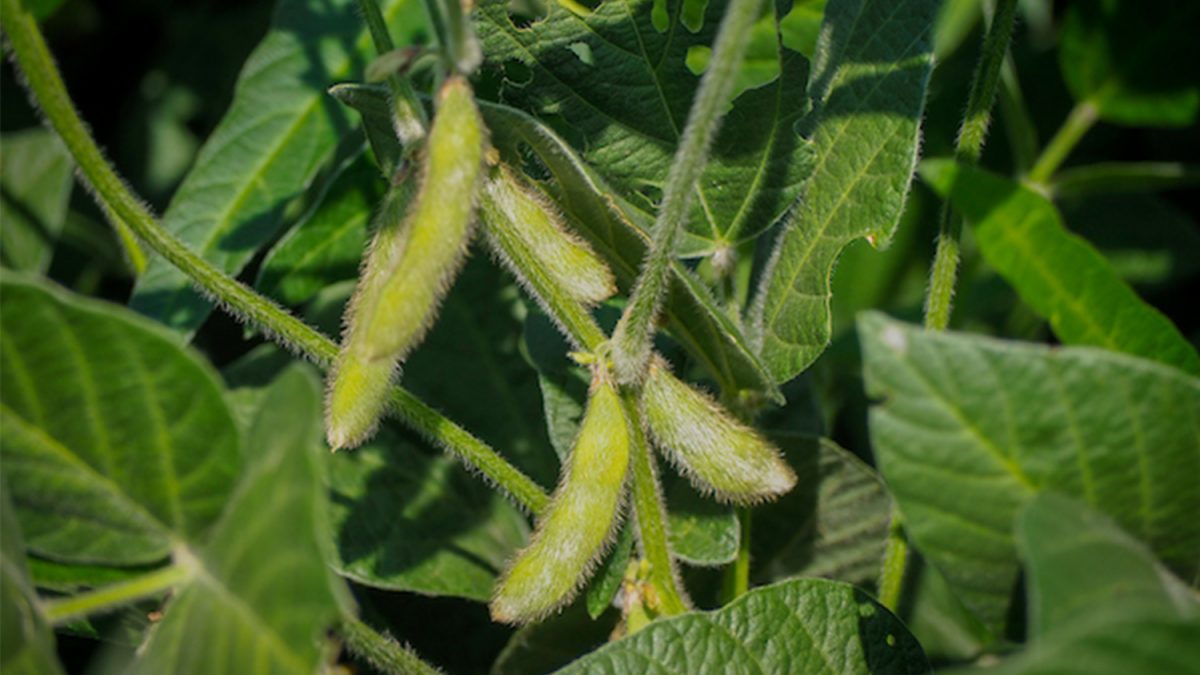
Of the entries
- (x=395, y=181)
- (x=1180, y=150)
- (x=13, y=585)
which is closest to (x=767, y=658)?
(x=395, y=181)

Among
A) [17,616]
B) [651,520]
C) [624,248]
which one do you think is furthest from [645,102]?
[17,616]

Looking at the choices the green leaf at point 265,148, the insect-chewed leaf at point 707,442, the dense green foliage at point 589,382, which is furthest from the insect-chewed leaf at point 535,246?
the green leaf at point 265,148

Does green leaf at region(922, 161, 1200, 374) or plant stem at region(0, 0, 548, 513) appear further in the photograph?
plant stem at region(0, 0, 548, 513)

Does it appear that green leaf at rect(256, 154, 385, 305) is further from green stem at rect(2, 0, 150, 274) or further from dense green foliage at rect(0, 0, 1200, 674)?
green stem at rect(2, 0, 150, 274)

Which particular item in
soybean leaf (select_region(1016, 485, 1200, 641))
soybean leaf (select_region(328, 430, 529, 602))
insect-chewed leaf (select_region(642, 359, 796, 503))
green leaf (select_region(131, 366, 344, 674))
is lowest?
soybean leaf (select_region(328, 430, 529, 602))

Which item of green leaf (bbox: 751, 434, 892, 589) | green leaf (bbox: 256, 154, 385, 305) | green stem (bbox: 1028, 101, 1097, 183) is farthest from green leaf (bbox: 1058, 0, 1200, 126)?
green leaf (bbox: 256, 154, 385, 305)

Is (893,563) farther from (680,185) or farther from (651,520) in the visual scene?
(680,185)
